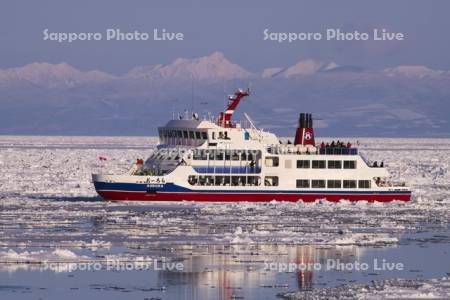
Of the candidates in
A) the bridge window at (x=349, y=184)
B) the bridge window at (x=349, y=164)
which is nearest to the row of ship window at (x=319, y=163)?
the bridge window at (x=349, y=164)

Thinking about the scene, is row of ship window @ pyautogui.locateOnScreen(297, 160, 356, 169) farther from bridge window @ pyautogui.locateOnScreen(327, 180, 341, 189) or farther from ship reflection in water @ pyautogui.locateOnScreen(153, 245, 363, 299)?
ship reflection in water @ pyautogui.locateOnScreen(153, 245, 363, 299)

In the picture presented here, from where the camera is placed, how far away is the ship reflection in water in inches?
1111

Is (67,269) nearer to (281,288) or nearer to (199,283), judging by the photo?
(199,283)

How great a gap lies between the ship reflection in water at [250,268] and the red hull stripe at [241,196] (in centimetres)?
1716

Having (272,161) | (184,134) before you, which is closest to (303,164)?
(272,161)

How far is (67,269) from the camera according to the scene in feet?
100

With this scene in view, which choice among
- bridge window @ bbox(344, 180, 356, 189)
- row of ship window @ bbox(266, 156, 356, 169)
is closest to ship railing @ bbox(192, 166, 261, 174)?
row of ship window @ bbox(266, 156, 356, 169)

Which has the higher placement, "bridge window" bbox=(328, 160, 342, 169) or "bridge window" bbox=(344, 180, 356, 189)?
"bridge window" bbox=(328, 160, 342, 169)

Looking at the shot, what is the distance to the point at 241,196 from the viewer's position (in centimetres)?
5369

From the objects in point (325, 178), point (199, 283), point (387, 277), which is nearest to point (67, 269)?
point (199, 283)

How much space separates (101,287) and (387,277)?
7071 mm

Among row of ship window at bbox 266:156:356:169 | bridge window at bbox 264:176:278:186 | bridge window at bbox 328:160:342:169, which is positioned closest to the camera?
bridge window at bbox 264:176:278:186

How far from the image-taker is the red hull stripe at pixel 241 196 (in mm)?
52688

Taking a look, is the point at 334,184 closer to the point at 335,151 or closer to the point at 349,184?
the point at 349,184
